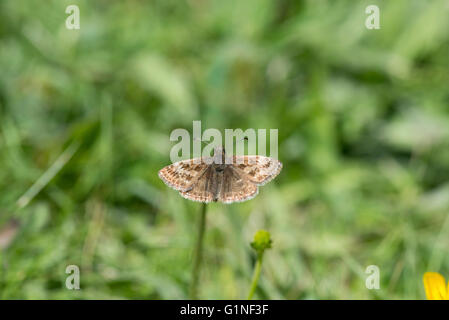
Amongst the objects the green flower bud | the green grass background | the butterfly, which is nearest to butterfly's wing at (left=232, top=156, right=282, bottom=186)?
the butterfly

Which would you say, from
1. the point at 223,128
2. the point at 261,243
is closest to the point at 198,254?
the point at 261,243

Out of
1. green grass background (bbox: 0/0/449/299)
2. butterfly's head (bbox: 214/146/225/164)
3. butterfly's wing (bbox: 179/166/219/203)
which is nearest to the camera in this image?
butterfly's wing (bbox: 179/166/219/203)

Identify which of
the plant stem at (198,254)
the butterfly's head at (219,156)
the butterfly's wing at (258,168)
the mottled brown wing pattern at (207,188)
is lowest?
the plant stem at (198,254)

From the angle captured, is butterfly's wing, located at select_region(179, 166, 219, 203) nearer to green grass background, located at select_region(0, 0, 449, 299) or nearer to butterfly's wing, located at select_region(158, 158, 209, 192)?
butterfly's wing, located at select_region(158, 158, 209, 192)

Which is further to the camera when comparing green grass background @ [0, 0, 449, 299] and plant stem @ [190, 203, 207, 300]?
green grass background @ [0, 0, 449, 299]

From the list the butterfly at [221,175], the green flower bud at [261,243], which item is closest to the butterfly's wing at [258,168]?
the butterfly at [221,175]

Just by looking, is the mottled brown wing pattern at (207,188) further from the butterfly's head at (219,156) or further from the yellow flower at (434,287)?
the yellow flower at (434,287)
